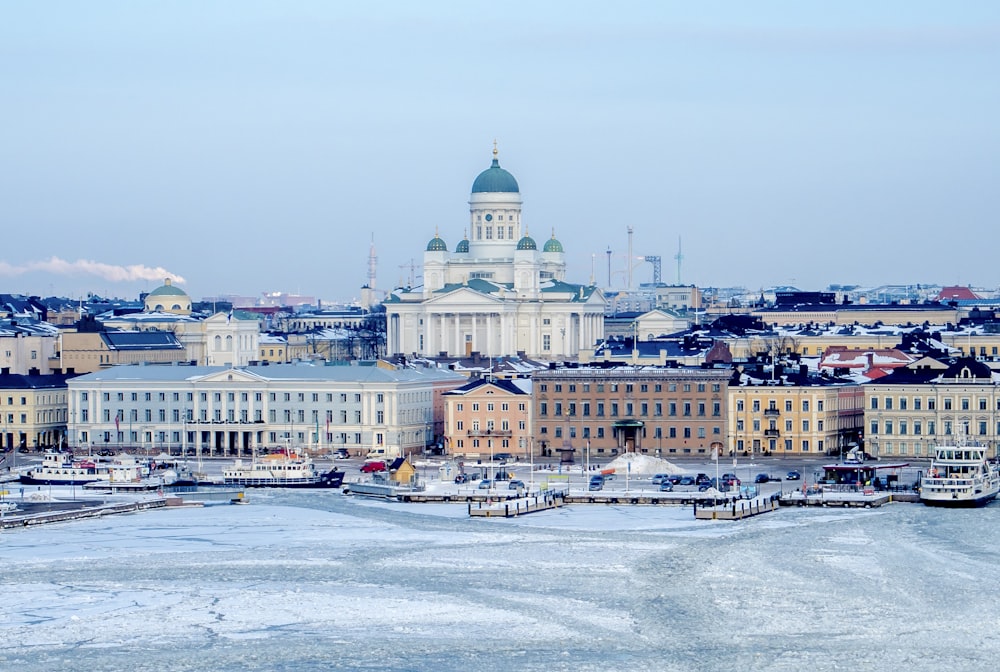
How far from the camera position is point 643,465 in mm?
66875

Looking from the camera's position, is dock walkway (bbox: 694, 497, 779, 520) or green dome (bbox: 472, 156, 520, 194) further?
green dome (bbox: 472, 156, 520, 194)

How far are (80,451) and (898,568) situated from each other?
121 feet

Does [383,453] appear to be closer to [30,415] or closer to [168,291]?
[30,415]

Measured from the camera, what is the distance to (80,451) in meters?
76.2

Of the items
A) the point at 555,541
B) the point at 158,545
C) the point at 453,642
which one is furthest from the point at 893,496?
the point at 453,642

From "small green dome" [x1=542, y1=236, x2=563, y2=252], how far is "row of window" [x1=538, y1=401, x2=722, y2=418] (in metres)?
42.5

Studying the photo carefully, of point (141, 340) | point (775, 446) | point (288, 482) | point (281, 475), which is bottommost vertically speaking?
point (288, 482)

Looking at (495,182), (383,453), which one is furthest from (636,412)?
(495,182)

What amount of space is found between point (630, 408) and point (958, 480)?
691 inches

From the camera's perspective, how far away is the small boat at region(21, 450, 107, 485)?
6456 centimetres

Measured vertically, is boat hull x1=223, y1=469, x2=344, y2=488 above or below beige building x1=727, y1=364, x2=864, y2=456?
below

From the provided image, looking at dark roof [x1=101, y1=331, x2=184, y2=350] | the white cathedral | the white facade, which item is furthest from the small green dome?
the white facade

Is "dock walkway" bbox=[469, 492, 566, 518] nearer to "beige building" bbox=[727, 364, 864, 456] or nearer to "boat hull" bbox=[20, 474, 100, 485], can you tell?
"boat hull" bbox=[20, 474, 100, 485]

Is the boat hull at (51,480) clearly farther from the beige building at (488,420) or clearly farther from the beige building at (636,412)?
the beige building at (636,412)
